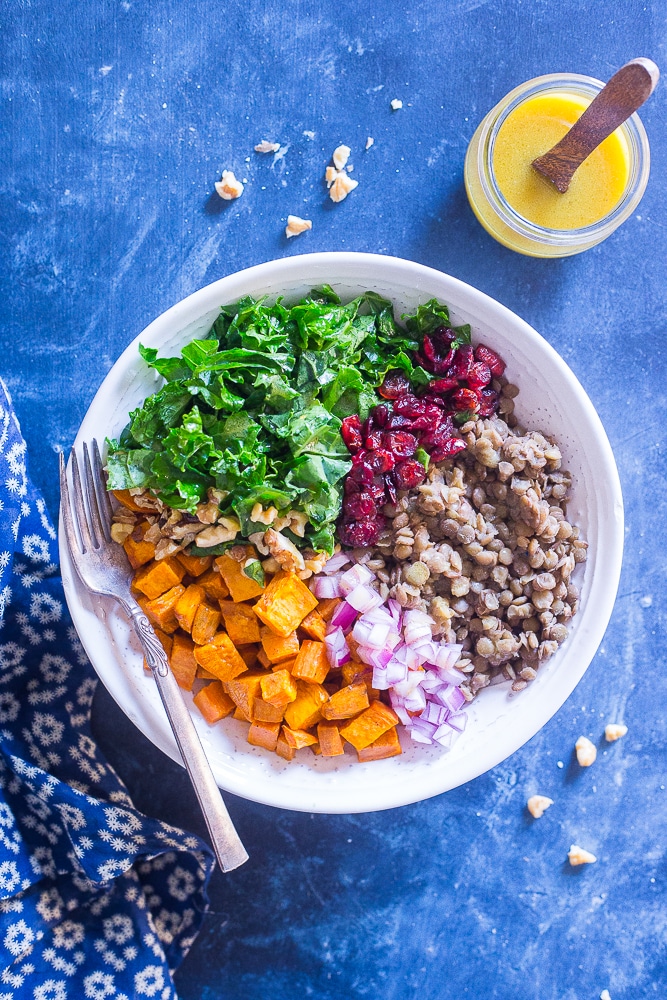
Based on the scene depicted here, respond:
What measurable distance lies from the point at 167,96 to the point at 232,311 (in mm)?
823

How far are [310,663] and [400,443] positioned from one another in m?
0.60

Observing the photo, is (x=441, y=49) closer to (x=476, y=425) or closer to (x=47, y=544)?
(x=476, y=425)

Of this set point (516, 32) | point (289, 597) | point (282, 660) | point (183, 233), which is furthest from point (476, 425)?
point (516, 32)

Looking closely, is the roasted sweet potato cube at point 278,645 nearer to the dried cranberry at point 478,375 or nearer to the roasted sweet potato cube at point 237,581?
the roasted sweet potato cube at point 237,581

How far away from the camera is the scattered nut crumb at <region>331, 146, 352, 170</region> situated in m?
2.38

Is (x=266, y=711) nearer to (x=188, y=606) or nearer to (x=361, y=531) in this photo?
(x=188, y=606)

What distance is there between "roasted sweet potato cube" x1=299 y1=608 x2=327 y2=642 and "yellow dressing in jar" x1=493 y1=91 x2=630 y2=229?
1282 millimetres

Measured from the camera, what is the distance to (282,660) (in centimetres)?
205

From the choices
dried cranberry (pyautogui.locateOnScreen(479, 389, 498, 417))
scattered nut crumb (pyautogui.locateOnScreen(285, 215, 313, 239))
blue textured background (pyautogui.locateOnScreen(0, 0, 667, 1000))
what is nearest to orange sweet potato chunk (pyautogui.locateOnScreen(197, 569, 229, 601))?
blue textured background (pyautogui.locateOnScreen(0, 0, 667, 1000))

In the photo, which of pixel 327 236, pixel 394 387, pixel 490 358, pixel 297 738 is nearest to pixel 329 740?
pixel 297 738

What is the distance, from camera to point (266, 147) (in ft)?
7.86

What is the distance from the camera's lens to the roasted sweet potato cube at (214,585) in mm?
2059

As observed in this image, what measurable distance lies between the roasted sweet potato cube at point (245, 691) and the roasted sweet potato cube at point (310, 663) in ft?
0.35

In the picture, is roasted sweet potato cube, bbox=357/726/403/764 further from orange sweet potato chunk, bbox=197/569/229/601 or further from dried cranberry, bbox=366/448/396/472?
dried cranberry, bbox=366/448/396/472
